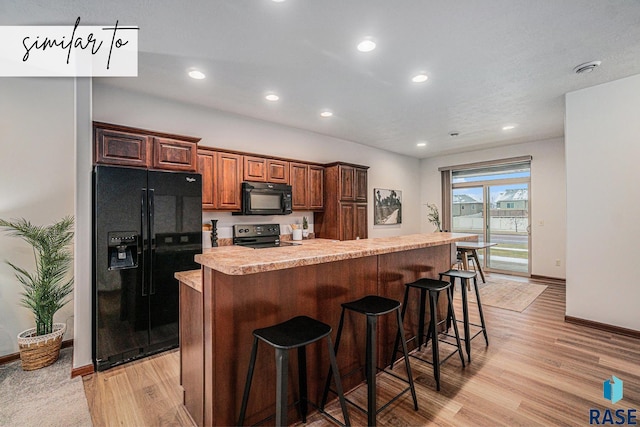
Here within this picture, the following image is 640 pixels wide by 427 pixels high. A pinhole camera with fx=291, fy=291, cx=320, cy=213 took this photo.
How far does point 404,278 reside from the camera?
2674 millimetres

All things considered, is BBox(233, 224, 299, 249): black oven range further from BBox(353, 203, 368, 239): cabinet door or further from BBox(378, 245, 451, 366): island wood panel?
BBox(378, 245, 451, 366): island wood panel

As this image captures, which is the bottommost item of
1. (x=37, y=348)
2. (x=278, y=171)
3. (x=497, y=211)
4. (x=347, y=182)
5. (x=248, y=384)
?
(x=37, y=348)

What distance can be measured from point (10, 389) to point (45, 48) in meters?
2.82

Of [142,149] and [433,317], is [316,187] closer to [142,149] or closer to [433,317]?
[142,149]

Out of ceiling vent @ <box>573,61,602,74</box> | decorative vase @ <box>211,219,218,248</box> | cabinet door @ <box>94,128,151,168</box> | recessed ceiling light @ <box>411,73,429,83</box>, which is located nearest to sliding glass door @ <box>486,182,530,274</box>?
ceiling vent @ <box>573,61,602,74</box>

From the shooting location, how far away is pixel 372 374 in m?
1.69

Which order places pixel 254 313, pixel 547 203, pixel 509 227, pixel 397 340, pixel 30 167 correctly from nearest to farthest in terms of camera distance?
pixel 254 313 < pixel 397 340 < pixel 30 167 < pixel 547 203 < pixel 509 227

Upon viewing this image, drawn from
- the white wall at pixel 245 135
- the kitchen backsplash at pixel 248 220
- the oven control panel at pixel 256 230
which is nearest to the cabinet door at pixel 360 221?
the kitchen backsplash at pixel 248 220

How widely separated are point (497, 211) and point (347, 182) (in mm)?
3887

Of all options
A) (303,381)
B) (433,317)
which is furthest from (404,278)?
(303,381)

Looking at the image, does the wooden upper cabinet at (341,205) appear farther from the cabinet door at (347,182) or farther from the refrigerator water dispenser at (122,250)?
the refrigerator water dispenser at (122,250)

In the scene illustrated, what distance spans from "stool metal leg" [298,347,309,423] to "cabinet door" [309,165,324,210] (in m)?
3.20

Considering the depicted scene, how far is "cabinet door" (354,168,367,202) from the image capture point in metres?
5.30

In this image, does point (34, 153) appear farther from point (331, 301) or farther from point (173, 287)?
point (331, 301)
